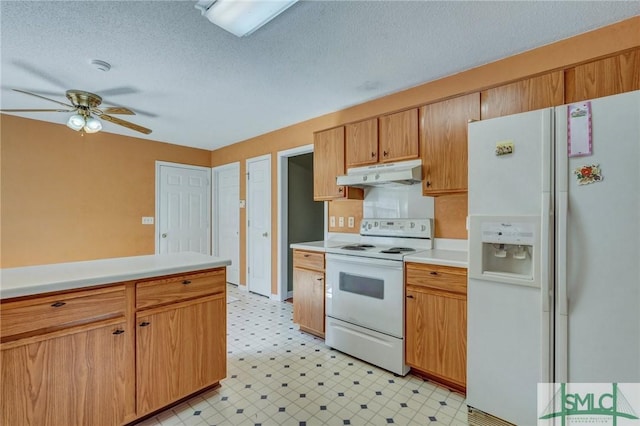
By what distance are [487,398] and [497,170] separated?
1.30 meters

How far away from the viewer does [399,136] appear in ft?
8.40

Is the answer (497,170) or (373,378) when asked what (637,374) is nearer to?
(497,170)

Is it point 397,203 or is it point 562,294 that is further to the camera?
point 397,203

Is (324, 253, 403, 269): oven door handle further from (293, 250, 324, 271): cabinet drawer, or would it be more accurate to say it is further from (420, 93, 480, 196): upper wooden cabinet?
(420, 93, 480, 196): upper wooden cabinet

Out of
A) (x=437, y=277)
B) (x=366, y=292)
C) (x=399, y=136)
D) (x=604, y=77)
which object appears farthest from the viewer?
(x=399, y=136)

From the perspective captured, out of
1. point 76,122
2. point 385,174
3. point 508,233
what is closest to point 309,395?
point 508,233

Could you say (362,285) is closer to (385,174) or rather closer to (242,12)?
(385,174)

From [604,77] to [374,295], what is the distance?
203cm

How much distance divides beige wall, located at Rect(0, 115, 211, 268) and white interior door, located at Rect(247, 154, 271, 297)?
157cm

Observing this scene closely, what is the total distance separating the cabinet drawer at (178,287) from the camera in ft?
5.52

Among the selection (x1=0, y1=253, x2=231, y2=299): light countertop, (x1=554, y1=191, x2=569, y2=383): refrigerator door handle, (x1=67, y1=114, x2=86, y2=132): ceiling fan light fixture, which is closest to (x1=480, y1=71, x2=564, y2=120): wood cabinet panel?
(x1=554, y1=191, x2=569, y2=383): refrigerator door handle

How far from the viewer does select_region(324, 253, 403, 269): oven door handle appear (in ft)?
7.30

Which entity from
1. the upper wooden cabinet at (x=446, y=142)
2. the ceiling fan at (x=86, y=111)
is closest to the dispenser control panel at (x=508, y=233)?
the upper wooden cabinet at (x=446, y=142)

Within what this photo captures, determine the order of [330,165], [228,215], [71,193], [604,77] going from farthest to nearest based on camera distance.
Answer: [228,215] → [71,193] → [330,165] → [604,77]
